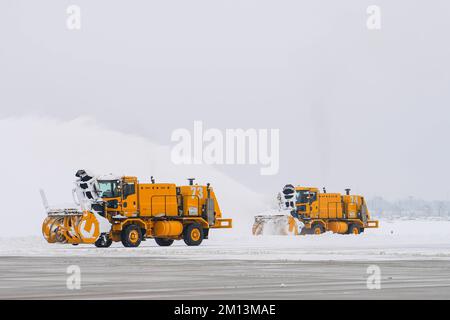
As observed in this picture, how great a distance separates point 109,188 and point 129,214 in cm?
170

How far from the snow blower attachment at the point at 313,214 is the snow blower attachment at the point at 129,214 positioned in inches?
699

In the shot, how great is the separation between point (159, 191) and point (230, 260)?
2342 cm

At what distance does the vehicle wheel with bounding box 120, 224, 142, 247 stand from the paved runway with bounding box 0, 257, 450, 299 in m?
19.2

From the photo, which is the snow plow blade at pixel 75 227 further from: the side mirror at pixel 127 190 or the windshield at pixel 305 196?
the windshield at pixel 305 196

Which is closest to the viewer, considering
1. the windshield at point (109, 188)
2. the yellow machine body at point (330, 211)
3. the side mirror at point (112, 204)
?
the side mirror at point (112, 204)

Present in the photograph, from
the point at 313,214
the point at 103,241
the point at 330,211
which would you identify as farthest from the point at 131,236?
the point at 330,211

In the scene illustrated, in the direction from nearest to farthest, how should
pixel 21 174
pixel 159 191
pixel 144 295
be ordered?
pixel 144 295
pixel 159 191
pixel 21 174

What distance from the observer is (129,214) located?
6291 cm

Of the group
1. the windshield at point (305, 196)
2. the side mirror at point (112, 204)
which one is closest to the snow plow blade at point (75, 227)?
the side mirror at point (112, 204)

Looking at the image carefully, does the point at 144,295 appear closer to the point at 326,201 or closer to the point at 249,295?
the point at 249,295

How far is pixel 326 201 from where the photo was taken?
9150cm

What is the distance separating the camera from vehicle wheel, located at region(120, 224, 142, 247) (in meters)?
61.6

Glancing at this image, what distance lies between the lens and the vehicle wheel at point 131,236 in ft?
202
